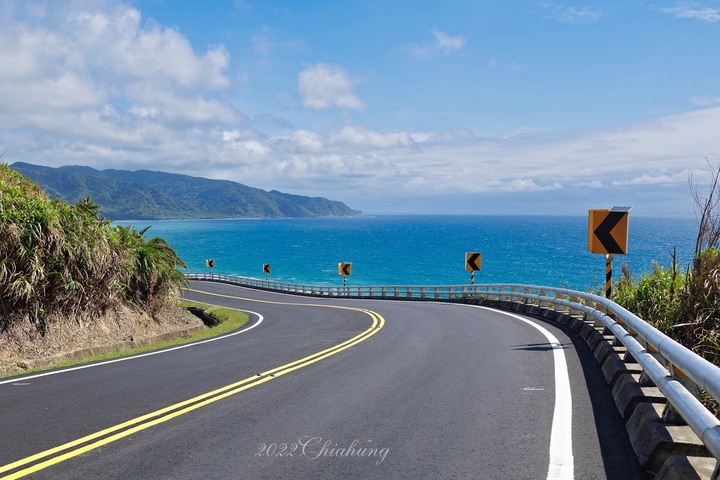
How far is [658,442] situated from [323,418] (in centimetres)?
334

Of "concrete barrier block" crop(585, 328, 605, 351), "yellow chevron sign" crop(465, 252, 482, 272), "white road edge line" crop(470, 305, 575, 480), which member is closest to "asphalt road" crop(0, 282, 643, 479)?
"white road edge line" crop(470, 305, 575, 480)

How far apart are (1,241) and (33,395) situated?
18.4 ft

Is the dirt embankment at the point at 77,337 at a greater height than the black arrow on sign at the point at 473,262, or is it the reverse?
the black arrow on sign at the point at 473,262

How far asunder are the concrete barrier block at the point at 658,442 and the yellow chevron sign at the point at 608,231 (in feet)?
25.1

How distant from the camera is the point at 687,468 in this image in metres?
3.93

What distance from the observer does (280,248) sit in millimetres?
157000

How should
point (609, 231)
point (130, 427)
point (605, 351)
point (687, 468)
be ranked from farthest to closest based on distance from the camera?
1. point (609, 231)
2. point (605, 351)
3. point (130, 427)
4. point (687, 468)

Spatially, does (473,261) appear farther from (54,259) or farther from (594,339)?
(54,259)

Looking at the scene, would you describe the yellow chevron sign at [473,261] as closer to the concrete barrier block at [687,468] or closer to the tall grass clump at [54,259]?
the tall grass clump at [54,259]

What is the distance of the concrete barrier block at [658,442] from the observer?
4.46 metres

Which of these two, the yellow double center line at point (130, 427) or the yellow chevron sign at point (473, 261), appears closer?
the yellow double center line at point (130, 427)

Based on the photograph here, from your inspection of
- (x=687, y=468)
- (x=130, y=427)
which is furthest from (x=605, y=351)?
(x=130, y=427)

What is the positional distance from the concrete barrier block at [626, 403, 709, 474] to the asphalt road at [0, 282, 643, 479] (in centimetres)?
15

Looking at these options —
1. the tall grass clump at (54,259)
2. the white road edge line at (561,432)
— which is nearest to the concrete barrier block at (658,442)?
the white road edge line at (561,432)
